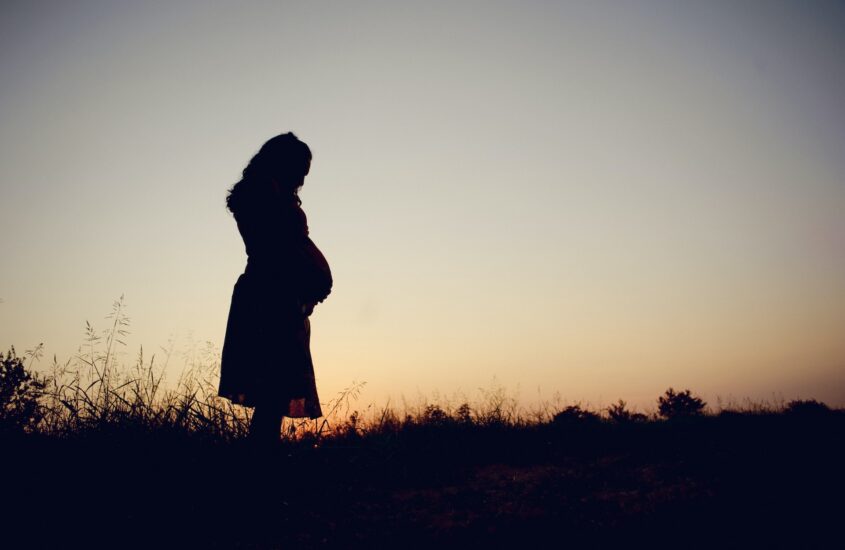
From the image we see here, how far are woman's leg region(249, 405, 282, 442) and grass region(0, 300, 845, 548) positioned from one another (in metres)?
0.06

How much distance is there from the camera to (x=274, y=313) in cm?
271

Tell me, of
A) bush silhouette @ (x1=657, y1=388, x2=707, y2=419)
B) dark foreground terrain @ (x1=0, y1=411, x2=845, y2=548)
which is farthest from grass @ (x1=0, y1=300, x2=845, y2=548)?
bush silhouette @ (x1=657, y1=388, x2=707, y2=419)

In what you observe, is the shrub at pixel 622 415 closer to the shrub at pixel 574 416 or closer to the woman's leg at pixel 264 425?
the shrub at pixel 574 416

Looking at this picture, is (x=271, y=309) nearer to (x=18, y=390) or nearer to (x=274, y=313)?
(x=274, y=313)

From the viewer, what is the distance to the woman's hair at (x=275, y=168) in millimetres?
2764

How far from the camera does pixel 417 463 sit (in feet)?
10.7

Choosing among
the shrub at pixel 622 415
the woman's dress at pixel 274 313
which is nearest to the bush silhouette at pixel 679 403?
the shrub at pixel 622 415

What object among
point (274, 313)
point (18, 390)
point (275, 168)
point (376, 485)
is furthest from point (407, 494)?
point (18, 390)

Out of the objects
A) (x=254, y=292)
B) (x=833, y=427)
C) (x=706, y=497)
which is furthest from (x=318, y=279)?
(x=833, y=427)

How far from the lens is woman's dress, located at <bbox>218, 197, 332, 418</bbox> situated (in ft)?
8.63

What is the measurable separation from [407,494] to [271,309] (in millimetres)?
1359

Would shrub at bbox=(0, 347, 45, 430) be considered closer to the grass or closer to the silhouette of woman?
the grass

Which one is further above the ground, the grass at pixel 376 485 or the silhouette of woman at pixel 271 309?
the silhouette of woman at pixel 271 309

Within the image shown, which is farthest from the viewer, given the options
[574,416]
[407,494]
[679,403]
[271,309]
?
[679,403]
